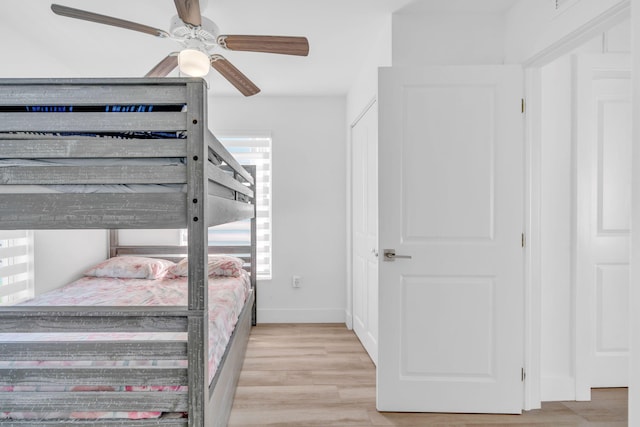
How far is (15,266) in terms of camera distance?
253cm

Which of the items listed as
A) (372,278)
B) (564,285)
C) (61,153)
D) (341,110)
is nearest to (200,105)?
(61,153)

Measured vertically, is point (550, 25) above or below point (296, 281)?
above

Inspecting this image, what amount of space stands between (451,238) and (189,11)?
6.04 feet

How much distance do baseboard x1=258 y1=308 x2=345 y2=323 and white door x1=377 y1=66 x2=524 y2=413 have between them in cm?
183

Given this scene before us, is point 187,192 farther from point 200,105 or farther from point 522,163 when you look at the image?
point 522,163

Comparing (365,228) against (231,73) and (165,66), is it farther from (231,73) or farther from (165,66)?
(165,66)

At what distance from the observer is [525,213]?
86.0 inches

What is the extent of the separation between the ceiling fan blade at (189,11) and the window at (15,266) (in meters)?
1.95

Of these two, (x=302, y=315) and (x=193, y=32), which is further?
(x=302, y=315)

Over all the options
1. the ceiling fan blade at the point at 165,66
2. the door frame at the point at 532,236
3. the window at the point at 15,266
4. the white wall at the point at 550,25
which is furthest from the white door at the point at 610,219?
the window at the point at 15,266

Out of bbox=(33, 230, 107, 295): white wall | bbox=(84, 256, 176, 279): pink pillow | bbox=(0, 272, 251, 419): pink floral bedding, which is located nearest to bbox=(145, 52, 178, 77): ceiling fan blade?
bbox=(0, 272, 251, 419): pink floral bedding

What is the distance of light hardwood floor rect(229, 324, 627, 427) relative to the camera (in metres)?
2.10

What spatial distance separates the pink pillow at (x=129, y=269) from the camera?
130 inches

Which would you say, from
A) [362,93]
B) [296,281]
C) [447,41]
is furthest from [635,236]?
[296,281]
